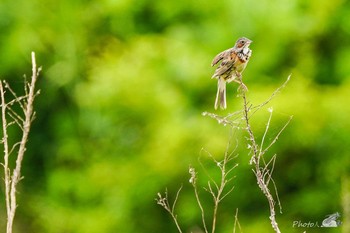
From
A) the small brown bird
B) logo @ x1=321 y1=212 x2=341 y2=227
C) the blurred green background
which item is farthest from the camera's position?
the blurred green background

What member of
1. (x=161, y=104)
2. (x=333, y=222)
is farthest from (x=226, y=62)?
(x=161, y=104)

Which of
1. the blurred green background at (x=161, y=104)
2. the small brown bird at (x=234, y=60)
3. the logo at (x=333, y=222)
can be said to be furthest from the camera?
the blurred green background at (x=161, y=104)

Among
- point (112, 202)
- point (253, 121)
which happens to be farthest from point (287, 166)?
point (112, 202)

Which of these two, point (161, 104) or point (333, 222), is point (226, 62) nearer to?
point (333, 222)

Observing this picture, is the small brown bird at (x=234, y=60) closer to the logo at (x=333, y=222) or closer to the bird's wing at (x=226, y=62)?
the bird's wing at (x=226, y=62)

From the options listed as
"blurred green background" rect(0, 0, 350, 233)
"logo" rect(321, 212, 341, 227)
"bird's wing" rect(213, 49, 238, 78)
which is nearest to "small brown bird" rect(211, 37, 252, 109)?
"bird's wing" rect(213, 49, 238, 78)

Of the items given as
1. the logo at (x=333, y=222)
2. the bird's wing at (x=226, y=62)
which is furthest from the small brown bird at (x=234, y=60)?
the logo at (x=333, y=222)

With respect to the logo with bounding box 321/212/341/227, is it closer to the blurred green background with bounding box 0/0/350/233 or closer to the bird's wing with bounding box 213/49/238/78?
the bird's wing with bounding box 213/49/238/78

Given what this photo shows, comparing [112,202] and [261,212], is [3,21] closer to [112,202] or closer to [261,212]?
[112,202]
